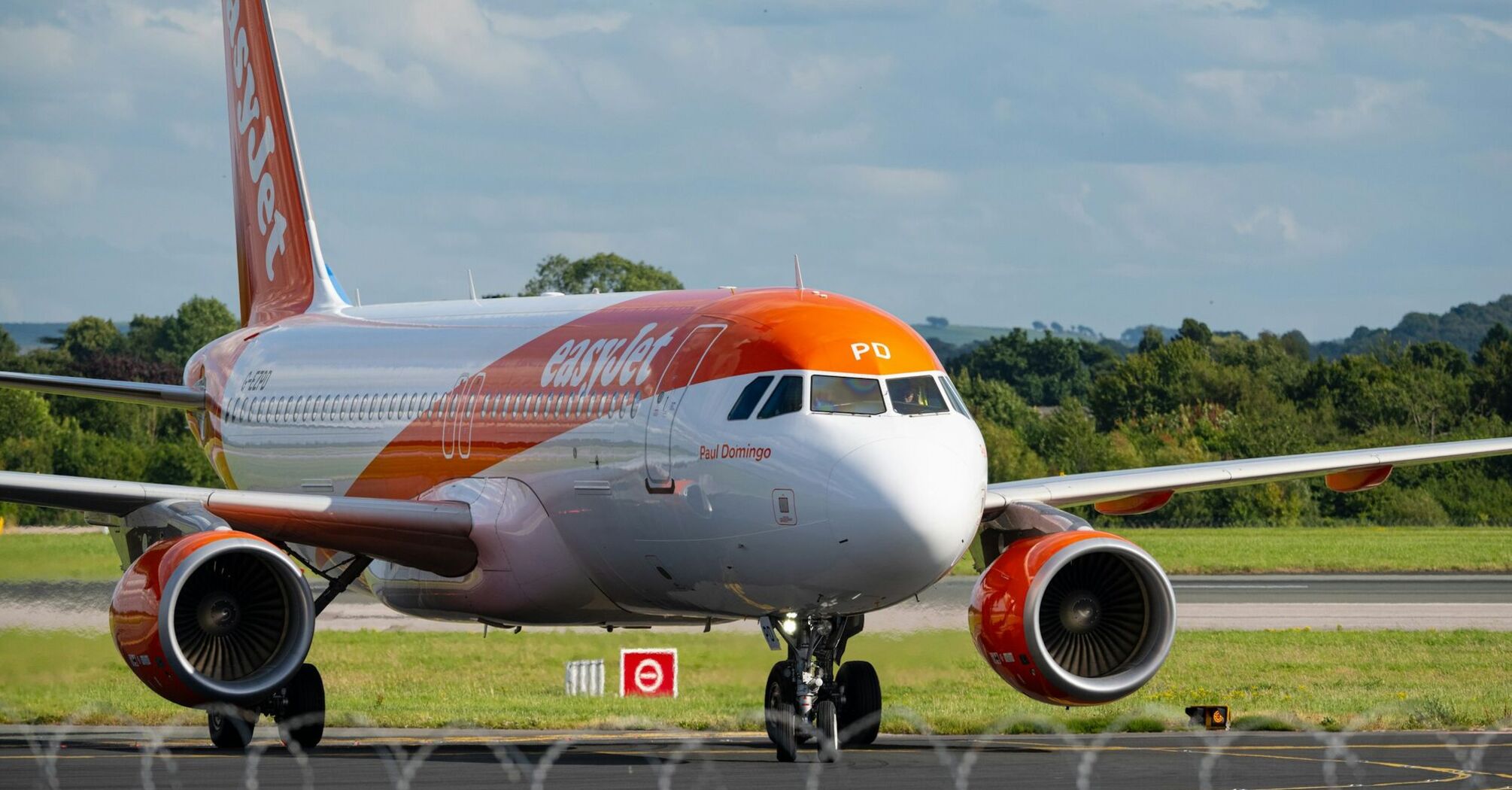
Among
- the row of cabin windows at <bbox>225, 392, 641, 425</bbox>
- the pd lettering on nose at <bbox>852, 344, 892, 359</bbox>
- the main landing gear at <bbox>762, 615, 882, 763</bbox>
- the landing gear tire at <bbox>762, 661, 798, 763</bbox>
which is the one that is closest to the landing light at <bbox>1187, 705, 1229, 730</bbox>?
the main landing gear at <bbox>762, 615, 882, 763</bbox>

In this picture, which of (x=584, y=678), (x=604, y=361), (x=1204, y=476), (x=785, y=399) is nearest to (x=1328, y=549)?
(x=584, y=678)

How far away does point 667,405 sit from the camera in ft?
64.1

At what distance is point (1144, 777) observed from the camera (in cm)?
1795

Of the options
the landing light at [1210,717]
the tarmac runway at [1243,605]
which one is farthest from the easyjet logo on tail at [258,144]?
the landing light at [1210,717]

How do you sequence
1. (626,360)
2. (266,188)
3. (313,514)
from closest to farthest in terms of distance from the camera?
(626,360)
(313,514)
(266,188)

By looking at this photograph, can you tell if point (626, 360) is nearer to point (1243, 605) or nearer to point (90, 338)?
point (1243, 605)

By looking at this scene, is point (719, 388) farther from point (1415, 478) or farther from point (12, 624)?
point (1415, 478)

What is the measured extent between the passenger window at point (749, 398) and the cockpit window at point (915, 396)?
3.37ft

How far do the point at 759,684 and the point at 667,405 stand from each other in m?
7.07

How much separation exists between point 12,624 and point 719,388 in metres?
14.4

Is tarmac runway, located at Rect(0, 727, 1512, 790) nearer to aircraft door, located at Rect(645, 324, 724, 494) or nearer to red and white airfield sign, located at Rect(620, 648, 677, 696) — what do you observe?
aircraft door, located at Rect(645, 324, 724, 494)

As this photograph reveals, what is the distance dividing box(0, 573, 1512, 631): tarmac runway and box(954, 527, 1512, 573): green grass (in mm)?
1842

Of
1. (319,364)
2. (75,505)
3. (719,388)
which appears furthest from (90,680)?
(719,388)

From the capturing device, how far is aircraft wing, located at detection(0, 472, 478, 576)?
66.4 feet
